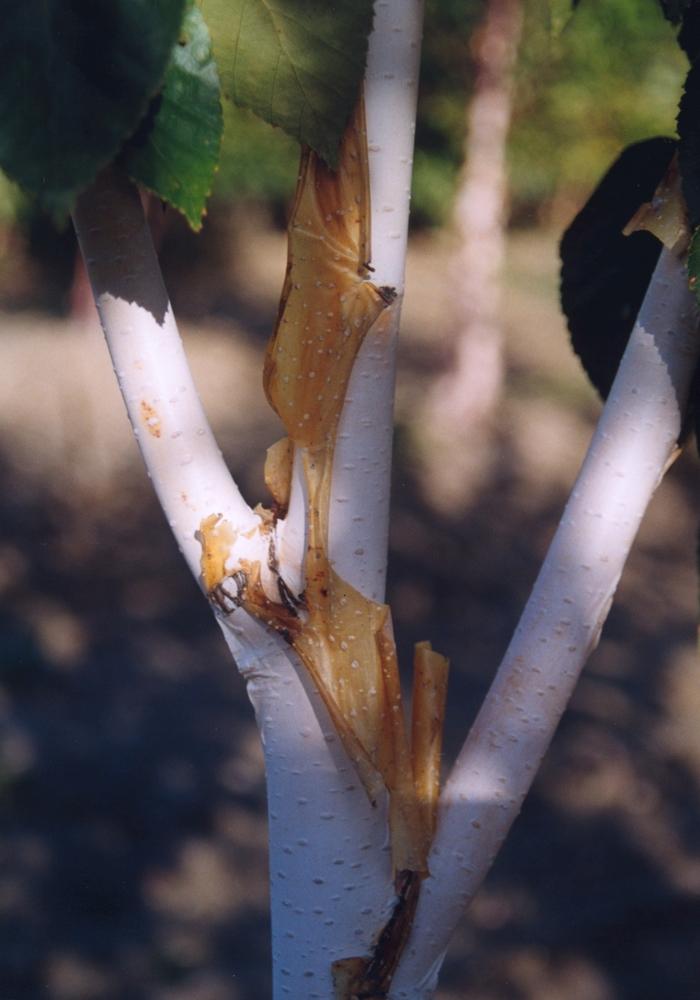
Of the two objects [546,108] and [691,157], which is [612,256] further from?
[546,108]

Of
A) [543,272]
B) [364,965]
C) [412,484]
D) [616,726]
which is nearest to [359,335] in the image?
[364,965]

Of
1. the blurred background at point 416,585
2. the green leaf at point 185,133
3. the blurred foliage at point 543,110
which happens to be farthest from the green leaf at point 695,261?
the blurred foliage at point 543,110

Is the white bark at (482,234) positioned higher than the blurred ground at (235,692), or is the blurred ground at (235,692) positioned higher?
the white bark at (482,234)

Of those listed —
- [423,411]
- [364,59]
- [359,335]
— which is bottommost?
[359,335]

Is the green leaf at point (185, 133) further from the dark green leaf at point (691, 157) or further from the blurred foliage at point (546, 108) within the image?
the blurred foliage at point (546, 108)

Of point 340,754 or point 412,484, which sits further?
point 412,484

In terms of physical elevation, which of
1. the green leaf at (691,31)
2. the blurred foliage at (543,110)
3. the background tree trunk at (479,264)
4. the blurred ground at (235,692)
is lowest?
the blurred ground at (235,692)

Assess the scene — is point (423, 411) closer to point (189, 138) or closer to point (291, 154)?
point (291, 154)

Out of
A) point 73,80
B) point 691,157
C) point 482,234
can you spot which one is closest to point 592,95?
point 482,234
